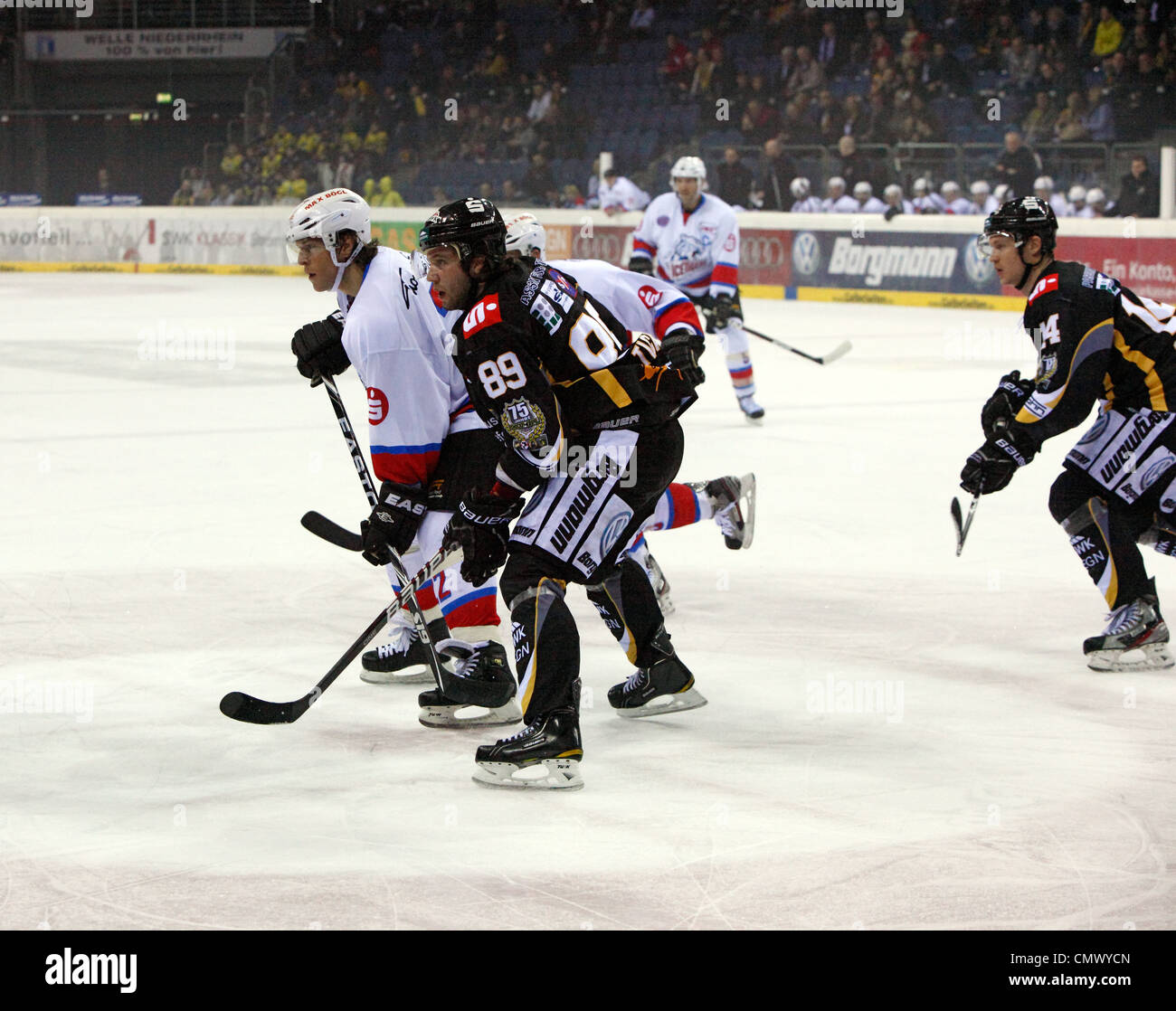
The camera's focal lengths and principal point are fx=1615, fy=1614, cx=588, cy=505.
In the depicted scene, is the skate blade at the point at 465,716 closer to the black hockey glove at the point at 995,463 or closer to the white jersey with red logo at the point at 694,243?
the black hockey glove at the point at 995,463

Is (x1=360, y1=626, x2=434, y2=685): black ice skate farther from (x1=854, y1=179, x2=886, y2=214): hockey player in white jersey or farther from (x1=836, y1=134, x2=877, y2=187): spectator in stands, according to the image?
(x1=836, y1=134, x2=877, y2=187): spectator in stands

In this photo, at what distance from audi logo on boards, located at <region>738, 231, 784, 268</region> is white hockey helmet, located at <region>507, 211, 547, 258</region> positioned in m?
12.6

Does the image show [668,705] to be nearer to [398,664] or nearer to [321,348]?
[398,664]

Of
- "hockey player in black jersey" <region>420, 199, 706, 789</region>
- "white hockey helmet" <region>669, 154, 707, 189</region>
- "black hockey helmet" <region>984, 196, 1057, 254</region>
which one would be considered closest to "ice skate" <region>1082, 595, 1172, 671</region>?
"black hockey helmet" <region>984, 196, 1057, 254</region>

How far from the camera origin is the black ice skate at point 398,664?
15.2 ft

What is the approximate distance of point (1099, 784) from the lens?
11.9 feet

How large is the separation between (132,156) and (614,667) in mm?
23992

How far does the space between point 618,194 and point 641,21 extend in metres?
5.32

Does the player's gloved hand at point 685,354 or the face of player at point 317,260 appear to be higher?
the face of player at point 317,260

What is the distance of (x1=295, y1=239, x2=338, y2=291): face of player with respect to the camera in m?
4.15

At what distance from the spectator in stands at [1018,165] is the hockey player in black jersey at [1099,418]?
38.8 feet

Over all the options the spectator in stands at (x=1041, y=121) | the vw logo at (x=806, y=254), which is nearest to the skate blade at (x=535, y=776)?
the vw logo at (x=806, y=254)

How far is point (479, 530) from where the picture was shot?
12.2 feet

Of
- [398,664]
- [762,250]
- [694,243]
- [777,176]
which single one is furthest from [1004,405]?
[777,176]
